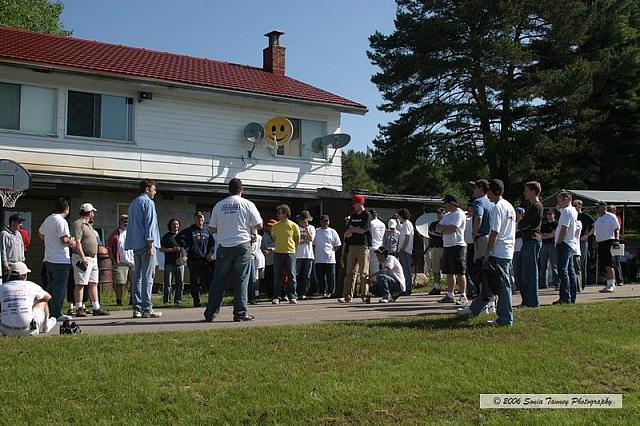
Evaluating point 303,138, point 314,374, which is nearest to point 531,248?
point 314,374

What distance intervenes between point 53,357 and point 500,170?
31.6 metres

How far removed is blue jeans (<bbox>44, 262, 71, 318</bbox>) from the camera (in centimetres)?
1089

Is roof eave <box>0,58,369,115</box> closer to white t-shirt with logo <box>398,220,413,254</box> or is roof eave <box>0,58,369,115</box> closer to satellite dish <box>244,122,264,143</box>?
satellite dish <box>244,122,264,143</box>

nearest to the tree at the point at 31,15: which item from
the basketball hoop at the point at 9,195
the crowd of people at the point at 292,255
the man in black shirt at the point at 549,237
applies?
the basketball hoop at the point at 9,195

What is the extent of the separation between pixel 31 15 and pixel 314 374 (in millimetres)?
42849

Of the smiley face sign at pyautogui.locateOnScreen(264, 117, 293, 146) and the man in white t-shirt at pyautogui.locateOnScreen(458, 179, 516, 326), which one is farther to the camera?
the smiley face sign at pyautogui.locateOnScreen(264, 117, 293, 146)

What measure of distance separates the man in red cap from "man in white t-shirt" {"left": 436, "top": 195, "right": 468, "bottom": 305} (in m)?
1.66

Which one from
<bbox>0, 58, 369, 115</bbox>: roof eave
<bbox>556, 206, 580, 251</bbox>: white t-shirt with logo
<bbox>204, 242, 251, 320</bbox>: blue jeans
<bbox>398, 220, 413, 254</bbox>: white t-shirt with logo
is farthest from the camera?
<bbox>0, 58, 369, 115</bbox>: roof eave

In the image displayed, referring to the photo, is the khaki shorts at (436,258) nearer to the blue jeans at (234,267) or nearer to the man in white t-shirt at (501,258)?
the man in white t-shirt at (501,258)

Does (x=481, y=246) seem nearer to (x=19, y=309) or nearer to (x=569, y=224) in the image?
(x=569, y=224)

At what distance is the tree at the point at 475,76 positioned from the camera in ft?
114

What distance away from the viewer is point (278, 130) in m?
23.3

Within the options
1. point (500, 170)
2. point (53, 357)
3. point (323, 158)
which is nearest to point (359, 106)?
point (323, 158)

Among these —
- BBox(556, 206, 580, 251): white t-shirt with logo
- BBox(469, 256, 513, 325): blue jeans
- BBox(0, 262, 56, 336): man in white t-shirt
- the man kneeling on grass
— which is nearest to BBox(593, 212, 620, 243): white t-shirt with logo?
BBox(556, 206, 580, 251): white t-shirt with logo
